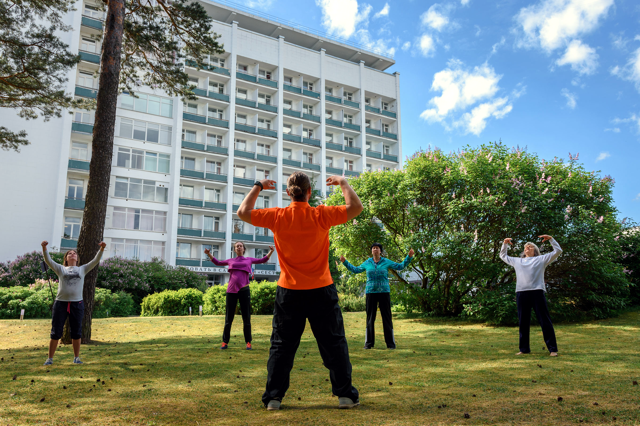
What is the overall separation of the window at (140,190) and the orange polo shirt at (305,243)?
3891 centimetres

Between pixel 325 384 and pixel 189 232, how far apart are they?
39.7 metres

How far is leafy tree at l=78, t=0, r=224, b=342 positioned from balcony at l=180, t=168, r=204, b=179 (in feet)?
95.5

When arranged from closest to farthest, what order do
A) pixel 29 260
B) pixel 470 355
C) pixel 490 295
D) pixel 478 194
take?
pixel 470 355, pixel 490 295, pixel 478 194, pixel 29 260

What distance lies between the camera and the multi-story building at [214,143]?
3706 centimetres

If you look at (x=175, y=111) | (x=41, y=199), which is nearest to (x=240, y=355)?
(x=41, y=199)

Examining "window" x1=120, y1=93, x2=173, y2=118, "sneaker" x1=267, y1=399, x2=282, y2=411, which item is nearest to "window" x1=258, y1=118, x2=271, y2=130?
"window" x1=120, y1=93, x2=173, y2=118

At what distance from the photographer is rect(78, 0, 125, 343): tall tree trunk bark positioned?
33.0ft

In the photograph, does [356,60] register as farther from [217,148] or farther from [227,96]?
[217,148]

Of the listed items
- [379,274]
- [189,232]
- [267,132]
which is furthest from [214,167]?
[379,274]

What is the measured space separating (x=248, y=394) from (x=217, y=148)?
43428 mm

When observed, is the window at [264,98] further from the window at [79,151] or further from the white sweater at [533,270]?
the white sweater at [533,270]

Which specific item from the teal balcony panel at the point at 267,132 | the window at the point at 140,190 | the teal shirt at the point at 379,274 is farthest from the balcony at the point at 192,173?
the teal shirt at the point at 379,274

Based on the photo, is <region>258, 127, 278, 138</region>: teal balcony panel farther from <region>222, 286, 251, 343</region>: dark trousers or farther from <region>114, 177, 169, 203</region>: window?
<region>222, 286, 251, 343</region>: dark trousers

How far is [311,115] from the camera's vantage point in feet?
177
